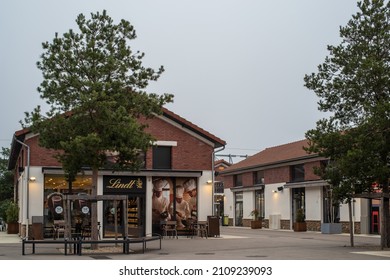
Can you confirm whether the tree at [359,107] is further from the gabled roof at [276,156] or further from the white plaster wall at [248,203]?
the white plaster wall at [248,203]

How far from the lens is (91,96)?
22.3 m

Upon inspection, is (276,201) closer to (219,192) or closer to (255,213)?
(255,213)

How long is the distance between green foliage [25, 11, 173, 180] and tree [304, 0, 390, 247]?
676 cm

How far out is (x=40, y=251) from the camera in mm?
22578

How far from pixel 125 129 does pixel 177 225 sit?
38.5 feet

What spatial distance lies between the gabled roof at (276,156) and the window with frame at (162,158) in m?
11.7

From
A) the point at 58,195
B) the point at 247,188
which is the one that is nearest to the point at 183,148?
the point at 58,195

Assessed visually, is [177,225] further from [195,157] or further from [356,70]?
[356,70]

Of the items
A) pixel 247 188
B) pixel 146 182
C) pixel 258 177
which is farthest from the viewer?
pixel 247 188

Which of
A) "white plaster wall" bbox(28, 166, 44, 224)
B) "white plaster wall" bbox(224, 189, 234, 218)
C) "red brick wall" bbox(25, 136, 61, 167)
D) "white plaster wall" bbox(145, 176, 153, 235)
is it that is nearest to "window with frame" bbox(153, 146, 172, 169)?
"white plaster wall" bbox(145, 176, 153, 235)

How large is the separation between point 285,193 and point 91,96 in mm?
25586

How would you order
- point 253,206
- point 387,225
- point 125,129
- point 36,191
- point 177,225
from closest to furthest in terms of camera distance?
point 125,129 < point 387,225 < point 36,191 < point 177,225 < point 253,206

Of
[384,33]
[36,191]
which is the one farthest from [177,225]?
[384,33]

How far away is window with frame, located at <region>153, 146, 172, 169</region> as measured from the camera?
33.4 m
